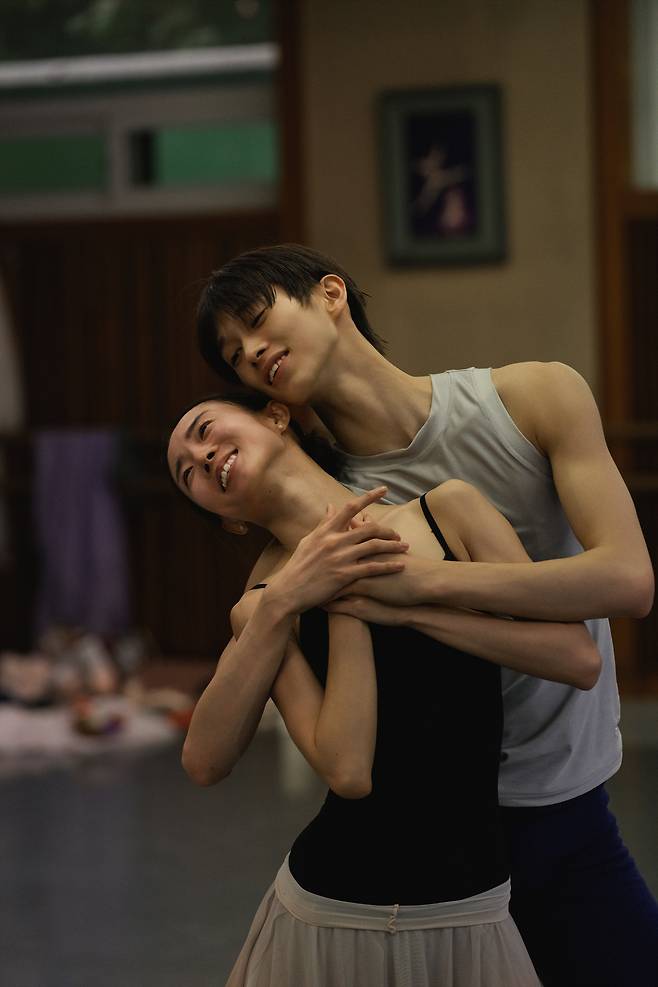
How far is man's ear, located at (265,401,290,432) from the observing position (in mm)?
1500

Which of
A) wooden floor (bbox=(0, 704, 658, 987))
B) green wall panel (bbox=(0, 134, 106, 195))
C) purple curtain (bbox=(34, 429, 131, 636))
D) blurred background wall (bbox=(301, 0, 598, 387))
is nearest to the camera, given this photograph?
wooden floor (bbox=(0, 704, 658, 987))

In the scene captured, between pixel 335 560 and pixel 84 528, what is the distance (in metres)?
4.17

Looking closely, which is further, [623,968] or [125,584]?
[125,584]

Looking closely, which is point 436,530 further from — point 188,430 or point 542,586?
point 188,430

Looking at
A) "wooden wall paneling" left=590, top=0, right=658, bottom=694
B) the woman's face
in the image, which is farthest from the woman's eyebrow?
"wooden wall paneling" left=590, top=0, right=658, bottom=694

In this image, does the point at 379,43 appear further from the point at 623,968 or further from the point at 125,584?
the point at 623,968

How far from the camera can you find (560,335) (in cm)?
510

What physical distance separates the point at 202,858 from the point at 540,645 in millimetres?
2136

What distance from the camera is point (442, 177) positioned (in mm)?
5168

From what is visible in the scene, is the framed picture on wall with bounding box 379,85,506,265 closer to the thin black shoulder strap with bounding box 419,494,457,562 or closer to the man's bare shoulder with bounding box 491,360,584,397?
the man's bare shoulder with bounding box 491,360,584,397

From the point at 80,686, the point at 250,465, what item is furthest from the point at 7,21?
the point at 250,465

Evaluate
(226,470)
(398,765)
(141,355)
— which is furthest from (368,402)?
(141,355)

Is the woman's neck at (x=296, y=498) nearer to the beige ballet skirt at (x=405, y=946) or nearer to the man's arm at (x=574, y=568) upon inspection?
the man's arm at (x=574, y=568)

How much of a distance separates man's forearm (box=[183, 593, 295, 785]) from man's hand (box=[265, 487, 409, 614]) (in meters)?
0.03
